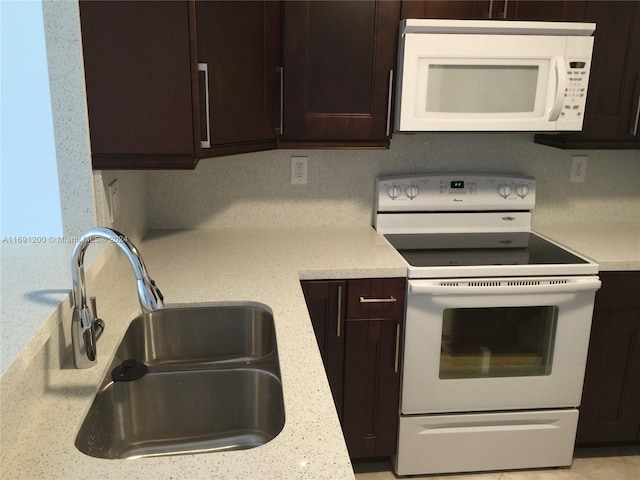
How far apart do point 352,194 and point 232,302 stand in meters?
0.95

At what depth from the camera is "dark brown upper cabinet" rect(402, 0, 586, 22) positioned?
6.53ft

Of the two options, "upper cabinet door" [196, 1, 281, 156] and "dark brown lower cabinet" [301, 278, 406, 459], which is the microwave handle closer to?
"dark brown lower cabinet" [301, 278, 406, 459]

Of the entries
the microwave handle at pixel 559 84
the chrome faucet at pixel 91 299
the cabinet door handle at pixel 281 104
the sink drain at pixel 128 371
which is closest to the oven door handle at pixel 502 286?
the microwave handle at pixel 559 84

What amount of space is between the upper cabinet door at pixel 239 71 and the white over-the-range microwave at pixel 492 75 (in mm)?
443

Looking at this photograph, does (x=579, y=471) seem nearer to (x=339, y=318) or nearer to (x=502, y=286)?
(x=502, y=286)

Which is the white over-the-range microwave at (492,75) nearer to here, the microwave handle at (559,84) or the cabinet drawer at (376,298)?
the microwave handle at (559,84)

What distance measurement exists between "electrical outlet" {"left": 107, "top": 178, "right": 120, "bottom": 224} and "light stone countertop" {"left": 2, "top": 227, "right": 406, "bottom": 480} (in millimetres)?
176

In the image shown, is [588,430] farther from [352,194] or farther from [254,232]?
[254,232]

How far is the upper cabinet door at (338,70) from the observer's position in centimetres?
198

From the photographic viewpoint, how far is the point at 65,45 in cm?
150

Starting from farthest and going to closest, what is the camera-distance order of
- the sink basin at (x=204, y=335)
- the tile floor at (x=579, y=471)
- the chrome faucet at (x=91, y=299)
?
1. the tile floor at (x=579, y=471)
2. the sink basin at (x=204, y=335)
3. the chrome faucet at (x=91, y=299)

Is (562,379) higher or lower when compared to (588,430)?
higher

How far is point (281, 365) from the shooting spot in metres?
1.30

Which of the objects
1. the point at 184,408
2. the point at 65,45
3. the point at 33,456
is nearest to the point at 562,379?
the point at 184,408
